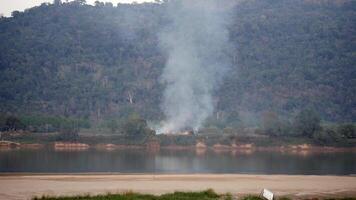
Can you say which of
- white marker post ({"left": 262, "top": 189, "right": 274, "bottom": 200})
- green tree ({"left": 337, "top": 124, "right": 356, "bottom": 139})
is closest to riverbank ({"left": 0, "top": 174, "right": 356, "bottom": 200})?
white marker post ({"left": 262, "top": 189, "right": 274, "bottom": 200})

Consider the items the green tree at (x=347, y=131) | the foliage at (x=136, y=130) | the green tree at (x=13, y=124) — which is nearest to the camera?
the green tree at (x=347, y=131)

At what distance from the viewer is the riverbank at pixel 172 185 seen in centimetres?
3725

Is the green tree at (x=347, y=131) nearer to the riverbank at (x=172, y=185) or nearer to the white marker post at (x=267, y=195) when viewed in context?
the riverbank at (x=172, y=185)

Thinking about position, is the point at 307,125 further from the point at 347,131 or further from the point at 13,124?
the point at 13,124

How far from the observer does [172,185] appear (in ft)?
138

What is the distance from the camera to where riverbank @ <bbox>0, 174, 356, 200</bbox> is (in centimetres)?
3725

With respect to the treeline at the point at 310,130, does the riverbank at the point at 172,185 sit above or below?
below

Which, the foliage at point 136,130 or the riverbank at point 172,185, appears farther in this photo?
the foliage at point 136,130

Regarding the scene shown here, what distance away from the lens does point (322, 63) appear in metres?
193

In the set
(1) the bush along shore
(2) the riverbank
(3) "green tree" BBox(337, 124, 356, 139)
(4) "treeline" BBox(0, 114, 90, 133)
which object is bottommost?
(2) the riverbank

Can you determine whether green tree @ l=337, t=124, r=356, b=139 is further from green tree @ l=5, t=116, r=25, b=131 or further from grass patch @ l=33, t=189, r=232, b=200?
grass patch @ l=33, t=189, r=232, b=200

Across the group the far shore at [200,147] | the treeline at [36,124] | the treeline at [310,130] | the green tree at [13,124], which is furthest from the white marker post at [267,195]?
the green tree at [13,124]

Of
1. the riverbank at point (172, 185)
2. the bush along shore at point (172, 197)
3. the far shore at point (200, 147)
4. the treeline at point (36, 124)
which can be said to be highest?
the treeline at point (36, 124)

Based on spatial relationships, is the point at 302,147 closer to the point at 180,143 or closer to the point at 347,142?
the point at 347,142
